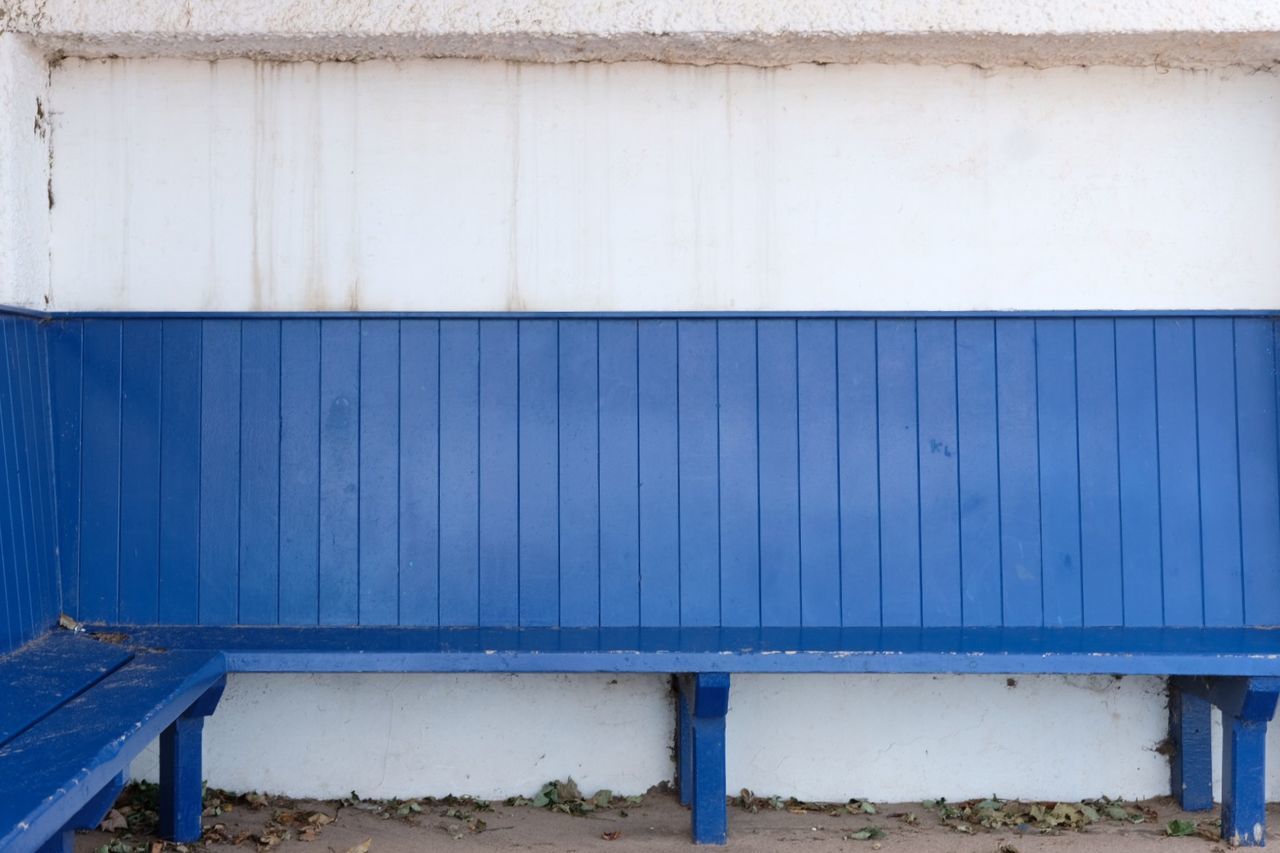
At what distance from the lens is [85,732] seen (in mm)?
2549

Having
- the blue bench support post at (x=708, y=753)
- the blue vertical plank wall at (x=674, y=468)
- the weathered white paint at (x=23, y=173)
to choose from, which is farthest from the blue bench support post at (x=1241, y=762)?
the weathered white paint at (x=23, y=173)

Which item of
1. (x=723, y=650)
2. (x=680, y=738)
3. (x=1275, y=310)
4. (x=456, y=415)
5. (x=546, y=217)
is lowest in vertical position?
(x=680, y=738)

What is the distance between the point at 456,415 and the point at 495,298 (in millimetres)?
441

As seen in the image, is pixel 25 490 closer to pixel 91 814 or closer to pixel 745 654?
pixel 91 814

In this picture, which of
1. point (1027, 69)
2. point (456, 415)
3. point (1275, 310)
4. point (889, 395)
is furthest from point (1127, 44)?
point (456, 415)

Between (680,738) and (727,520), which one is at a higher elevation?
(727,520)

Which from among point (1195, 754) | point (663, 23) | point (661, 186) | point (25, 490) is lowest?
point (1195, 754)

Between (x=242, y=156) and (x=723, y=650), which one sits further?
(x=242, y=156)

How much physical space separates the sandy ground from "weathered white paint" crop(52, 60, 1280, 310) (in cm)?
178

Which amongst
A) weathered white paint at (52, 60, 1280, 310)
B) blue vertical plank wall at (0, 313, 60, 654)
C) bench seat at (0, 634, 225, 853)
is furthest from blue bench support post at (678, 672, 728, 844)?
blue vertical plank wall at (0, 313, 60, 654)

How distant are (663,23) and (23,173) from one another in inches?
87.2

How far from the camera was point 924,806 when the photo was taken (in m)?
4.00

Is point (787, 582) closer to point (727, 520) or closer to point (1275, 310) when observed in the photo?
point (727, 520)

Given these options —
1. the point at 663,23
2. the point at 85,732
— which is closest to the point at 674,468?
the point at 663,23
